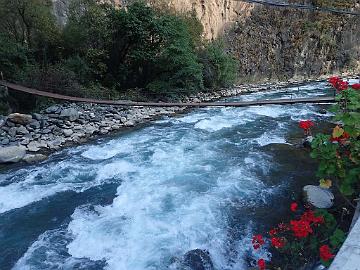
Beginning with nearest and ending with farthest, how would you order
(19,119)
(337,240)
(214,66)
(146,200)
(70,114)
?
(337,240), (146,200), (19,119), (70,114), (214,66)

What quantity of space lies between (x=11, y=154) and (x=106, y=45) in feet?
17.9

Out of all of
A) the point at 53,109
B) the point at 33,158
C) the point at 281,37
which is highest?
the point at 281,37

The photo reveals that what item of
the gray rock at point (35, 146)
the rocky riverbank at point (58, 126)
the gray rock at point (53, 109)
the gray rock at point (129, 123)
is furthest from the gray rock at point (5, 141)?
the gray rock at point (129, 123)

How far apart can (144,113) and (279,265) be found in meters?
6.58

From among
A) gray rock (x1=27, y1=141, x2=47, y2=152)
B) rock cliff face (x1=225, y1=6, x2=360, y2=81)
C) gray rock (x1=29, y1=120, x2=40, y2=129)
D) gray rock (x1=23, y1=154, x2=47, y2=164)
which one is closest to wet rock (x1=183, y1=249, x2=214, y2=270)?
gray rock (x1=23, y1=154, x2=47, y2=164)

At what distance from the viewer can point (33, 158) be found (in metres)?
6.23

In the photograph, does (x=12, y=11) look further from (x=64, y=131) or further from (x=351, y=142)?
(x=351, y=142)

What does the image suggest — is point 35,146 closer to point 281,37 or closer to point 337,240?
point 337,240

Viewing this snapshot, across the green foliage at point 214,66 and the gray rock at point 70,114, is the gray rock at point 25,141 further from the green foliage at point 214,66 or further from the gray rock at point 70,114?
the green foliage at point 214,66

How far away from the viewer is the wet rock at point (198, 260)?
3291 mm

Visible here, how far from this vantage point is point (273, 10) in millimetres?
19188

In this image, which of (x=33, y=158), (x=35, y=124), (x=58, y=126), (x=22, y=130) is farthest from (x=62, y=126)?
(x=33, y=158)

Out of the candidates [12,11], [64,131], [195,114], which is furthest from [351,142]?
[12,11]

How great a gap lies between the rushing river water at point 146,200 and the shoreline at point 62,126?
0.46 metres
